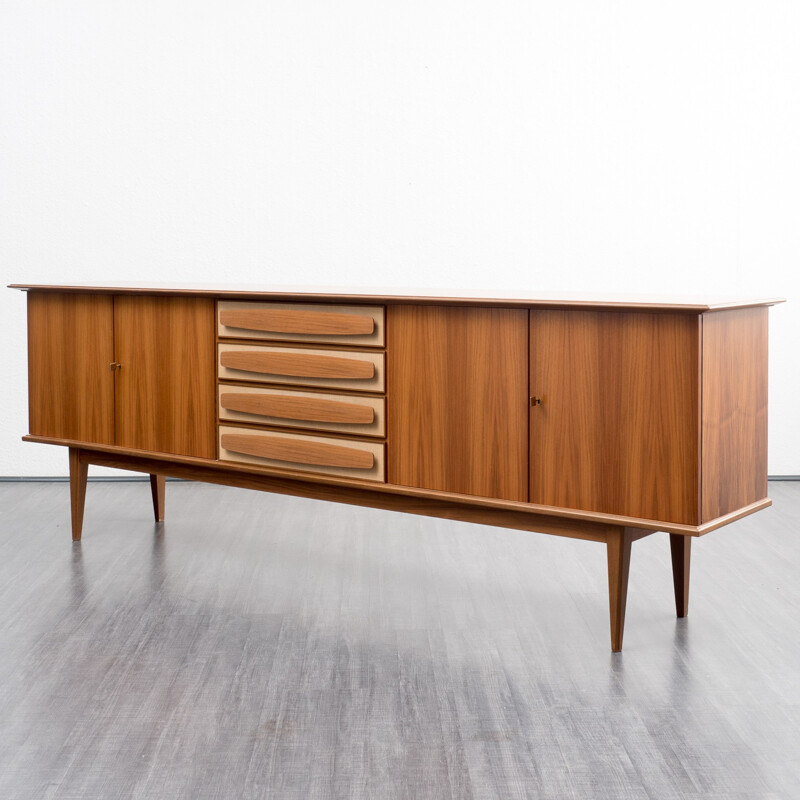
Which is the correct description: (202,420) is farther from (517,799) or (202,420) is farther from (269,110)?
(269,110)

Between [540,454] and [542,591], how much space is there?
0.74 m

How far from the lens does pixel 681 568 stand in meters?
3.01

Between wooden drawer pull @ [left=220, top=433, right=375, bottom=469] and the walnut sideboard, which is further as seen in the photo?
wooden drawer pull @ [left=220, top=433, right=375, bottom=469]

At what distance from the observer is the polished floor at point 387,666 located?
7.04ft

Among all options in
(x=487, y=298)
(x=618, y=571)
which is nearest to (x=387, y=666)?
(x=618, y=571)

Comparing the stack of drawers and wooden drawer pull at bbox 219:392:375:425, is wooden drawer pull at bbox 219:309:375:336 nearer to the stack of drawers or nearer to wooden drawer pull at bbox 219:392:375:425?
the stack of drawers

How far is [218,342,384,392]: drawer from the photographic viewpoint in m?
3.02

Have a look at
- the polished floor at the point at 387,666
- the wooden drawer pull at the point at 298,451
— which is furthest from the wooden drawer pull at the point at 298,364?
the polished floor at the point at 387,666

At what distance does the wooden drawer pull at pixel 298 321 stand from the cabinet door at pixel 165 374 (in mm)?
132

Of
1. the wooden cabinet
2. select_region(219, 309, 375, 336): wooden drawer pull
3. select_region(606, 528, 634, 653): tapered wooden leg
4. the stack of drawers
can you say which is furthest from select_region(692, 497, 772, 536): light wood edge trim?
the wooden cabinet

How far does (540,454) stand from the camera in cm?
275

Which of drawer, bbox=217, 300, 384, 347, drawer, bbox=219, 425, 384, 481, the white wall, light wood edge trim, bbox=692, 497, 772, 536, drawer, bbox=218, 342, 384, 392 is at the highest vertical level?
the white wall

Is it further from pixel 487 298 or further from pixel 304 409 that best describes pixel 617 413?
pixel 304 409

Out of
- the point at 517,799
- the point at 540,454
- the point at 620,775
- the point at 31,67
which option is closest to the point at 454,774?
the point at 517,799
